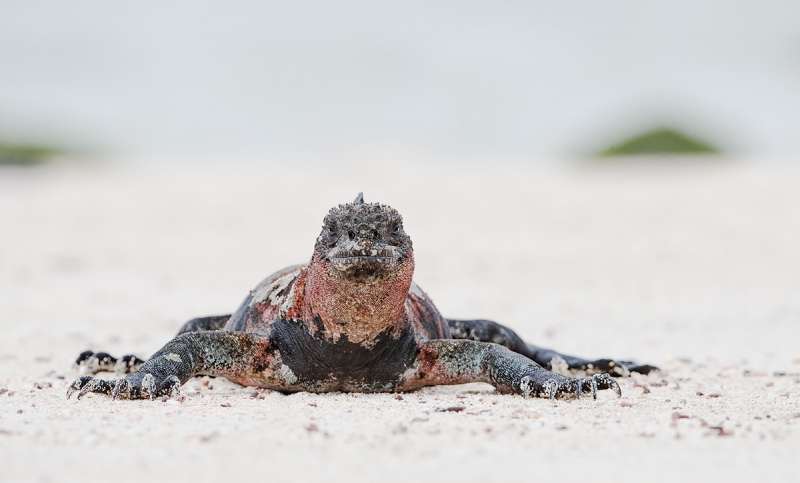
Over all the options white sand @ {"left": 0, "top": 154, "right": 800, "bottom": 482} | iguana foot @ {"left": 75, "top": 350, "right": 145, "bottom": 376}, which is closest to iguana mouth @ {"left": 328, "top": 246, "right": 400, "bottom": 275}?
white sand @ {"left": 0, "top": 154, "right": 800, "bottom": 482}

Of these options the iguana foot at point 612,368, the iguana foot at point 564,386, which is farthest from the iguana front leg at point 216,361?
the iguana foot at point 612,368

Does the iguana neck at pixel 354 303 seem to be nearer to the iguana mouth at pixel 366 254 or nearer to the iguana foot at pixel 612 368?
the iguana mouth at pixel 366 254

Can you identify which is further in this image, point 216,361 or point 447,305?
point 447,305

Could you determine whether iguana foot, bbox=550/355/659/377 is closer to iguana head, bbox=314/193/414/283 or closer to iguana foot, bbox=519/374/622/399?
iguana foot, bbox=519/374/622/399

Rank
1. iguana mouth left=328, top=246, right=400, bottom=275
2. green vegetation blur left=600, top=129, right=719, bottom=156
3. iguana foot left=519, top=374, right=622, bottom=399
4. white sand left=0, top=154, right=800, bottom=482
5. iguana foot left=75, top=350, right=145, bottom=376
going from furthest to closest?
green vegetation blur left=600, top=129, right=719, bottom=156, iguana foot left=75, top=350, right=145, bottom=376, iguana foot left=519, top=374, right=622, bottom=399, iguana mouth left=328, top=246, right=400, bottom=275, white sand left=0, top=154, right=800, bottom=482

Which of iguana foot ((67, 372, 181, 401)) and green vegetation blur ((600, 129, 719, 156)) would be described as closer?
iguana foot ((67, 372, 181, 401))

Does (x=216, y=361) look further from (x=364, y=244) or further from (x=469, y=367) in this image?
(x=469, y=367)

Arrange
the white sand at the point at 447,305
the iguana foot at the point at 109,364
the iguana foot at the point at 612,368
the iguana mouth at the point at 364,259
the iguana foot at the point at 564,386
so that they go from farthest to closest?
the iguana foot at the point at 612,368, the iguana foot at the point at 109,364, the iguana foot at the point at 564,386, the iguana mouth at the point at 364,259, the white sand at the point at 447,305

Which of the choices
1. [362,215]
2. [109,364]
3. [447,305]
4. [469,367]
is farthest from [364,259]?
[447,305]
